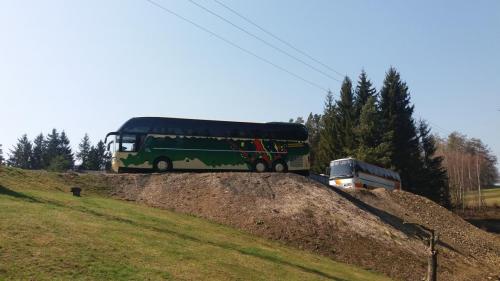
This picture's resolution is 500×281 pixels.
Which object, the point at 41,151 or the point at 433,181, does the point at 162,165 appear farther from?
the point at 41,151

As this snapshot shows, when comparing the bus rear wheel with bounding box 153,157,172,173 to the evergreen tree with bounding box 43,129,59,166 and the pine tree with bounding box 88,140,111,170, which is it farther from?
the evergreen tree with bounding box 43,129,59,166

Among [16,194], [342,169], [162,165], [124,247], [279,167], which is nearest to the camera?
[124,247]

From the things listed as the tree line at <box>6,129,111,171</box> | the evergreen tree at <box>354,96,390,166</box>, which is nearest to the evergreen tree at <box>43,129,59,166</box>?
the tree line at <box>6,129,111,171</box>

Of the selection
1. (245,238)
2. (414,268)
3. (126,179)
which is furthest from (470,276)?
(126,179)

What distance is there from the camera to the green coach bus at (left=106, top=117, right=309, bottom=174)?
98.8 feet

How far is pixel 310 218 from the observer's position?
79.9 feet

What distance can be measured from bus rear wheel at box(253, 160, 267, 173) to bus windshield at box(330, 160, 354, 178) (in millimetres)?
10908

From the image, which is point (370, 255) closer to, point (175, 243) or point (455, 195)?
point (175, 243)

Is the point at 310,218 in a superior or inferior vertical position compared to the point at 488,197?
superior

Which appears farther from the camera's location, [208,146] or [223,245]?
[208,146]

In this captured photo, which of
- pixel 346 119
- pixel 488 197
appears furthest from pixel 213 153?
pixel 488 197

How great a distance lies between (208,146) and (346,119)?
41087mm

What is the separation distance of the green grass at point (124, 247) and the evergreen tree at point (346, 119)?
44.2 metres

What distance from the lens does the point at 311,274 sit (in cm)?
1593
